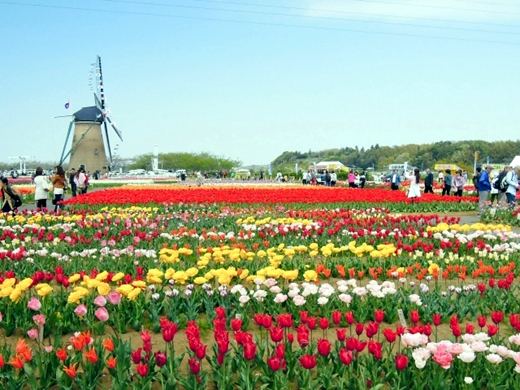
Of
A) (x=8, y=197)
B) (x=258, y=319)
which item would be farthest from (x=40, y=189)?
(x=258, y=319)

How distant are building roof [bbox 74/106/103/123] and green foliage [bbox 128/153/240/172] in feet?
165

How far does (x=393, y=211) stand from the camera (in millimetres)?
18281

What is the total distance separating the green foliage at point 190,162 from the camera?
4719 inches

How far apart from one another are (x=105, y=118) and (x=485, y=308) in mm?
68551

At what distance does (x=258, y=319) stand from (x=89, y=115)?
221 ft

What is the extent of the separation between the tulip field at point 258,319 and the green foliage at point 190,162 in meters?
109

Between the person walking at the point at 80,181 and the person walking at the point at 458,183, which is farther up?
the person walking at the point at 80,181

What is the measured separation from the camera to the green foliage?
119875mm

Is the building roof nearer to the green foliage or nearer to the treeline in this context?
the treeline

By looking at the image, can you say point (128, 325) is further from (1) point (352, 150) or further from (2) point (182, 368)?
(1) point (352, 150)

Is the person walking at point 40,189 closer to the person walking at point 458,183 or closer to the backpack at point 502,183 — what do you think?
the backpack at point 502,183

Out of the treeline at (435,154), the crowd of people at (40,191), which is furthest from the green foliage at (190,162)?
the crowd of people at (40,191)

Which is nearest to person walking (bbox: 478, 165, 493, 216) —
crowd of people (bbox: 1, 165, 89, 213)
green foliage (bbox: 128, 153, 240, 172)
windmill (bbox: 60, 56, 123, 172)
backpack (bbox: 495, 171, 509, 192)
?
backpack (bbox: 495, 171, 509, 192)

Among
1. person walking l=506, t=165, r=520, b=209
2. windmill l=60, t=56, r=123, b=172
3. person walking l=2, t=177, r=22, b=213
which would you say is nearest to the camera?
person walking l=2, t=177, r=22, b=213
